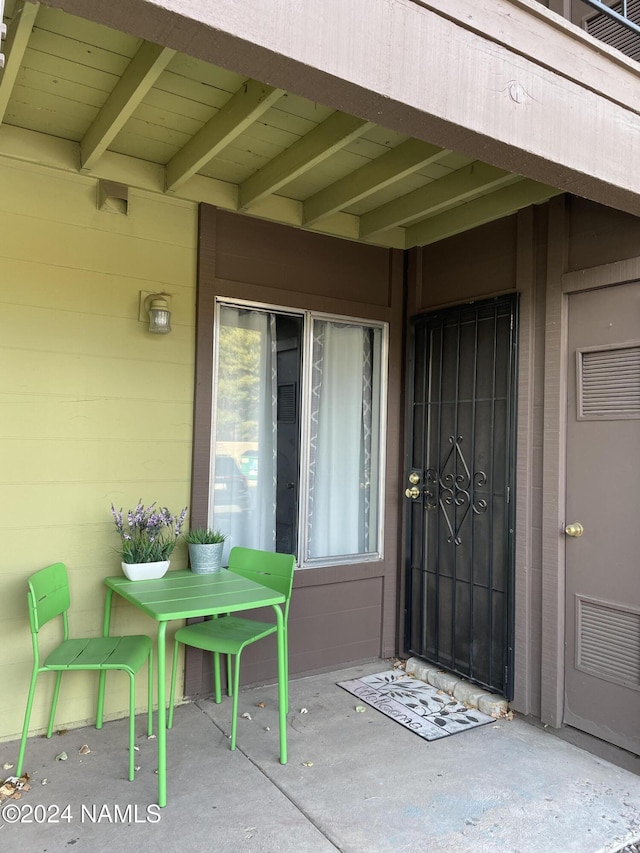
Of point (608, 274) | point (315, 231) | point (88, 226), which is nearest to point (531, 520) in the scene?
point (608, 274)

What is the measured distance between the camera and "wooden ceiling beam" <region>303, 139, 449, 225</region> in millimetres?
2811

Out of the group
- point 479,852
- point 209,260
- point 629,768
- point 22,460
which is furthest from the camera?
point 209,260

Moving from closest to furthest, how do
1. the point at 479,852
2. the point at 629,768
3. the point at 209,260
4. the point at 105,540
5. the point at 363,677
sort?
the point at 479,852 → the point at 629,768 → the point at 105,540 → the point at 209,260 → the point at 363,677

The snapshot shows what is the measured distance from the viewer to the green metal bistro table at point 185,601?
91.8 inches

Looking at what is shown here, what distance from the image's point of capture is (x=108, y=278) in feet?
9.95

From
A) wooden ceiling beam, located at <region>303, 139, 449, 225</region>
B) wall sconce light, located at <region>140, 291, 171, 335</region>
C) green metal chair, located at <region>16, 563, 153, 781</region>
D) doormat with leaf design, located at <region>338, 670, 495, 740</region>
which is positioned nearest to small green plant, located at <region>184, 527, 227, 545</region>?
green metal chair, located at <region>16, 563, 153, 781</region>

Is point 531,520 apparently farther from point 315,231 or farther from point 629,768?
point 315,231

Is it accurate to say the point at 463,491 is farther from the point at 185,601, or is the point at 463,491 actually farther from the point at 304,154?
the point at 304,154

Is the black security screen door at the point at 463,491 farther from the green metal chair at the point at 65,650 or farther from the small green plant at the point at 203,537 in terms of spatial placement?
the green metal chair at the point at 65,650

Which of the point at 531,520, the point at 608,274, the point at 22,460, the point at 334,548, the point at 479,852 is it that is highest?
the point at 608,274

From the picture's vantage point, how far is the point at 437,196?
328cm

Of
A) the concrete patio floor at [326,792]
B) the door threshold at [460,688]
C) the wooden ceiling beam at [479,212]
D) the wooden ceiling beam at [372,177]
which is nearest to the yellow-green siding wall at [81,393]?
the concrete patio floor at [326,792]

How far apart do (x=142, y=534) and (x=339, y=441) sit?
1.32m

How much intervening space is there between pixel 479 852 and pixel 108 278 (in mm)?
2785
